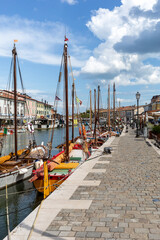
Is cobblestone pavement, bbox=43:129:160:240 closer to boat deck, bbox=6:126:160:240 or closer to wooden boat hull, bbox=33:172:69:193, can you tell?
boat deck, bbox=6:126:160:240

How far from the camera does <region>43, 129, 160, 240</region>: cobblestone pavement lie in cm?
534

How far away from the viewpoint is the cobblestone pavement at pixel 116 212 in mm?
5340

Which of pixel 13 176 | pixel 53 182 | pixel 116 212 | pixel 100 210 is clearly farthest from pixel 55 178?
pixel 116 212

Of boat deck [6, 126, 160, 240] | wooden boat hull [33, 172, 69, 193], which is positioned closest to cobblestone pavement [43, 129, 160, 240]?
boat deck [6, 126, 160, 240]

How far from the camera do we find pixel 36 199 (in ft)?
43.0

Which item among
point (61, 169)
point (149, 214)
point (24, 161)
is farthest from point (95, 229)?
point (24, 161)

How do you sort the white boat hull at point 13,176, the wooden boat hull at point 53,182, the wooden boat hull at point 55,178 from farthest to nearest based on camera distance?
the white boat hull at point 13,176, the wooden boat hull at point 55,178, the wooden boat hull at point 53,182

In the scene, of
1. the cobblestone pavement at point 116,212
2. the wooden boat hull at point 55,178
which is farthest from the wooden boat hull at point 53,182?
the cobblestone pavement at point 116,212

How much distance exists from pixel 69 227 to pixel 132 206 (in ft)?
7.23

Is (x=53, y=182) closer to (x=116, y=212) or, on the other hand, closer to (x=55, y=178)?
(x=55, y=178)

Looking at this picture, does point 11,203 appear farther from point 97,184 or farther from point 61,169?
point 97,184

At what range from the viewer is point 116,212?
652 cm

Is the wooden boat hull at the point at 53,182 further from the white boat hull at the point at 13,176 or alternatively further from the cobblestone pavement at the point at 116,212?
the white boat hull at the point at 13,176

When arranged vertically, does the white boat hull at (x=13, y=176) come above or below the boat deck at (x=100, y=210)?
below
